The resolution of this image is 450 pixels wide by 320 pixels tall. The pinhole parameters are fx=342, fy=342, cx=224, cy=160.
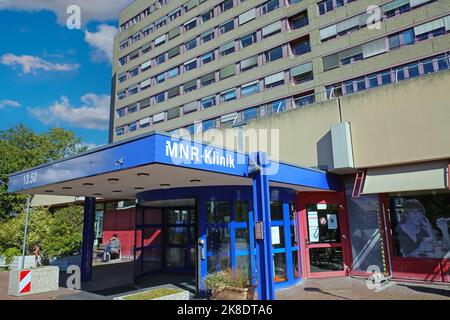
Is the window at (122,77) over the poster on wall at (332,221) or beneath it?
over

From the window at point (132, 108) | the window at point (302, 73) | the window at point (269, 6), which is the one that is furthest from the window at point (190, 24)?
the window at point (302, 73)

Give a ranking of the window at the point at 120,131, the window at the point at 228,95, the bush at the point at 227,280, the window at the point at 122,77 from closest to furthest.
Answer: the bush at the point at 227,280 → the window at the point at 228,95 → the window at the point at 120,131 → the window at the point at 122,77

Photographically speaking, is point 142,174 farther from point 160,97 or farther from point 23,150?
point 160,97

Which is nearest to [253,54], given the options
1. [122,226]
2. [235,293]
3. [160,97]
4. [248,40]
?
[248,40]

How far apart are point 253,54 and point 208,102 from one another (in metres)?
7.04

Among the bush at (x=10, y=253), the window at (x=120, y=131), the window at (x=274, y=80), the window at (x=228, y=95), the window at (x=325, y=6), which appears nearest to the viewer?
the bush at (x=10, y=253)

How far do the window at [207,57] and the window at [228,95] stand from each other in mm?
4476

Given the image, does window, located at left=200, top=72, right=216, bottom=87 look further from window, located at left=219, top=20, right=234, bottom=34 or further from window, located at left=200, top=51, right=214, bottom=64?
window, located at left=219, top=20, right=234, bottom=34

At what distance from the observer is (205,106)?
36688 millimetres

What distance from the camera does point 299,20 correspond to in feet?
99.8

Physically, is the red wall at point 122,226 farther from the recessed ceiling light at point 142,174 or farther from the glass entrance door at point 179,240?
the recessed ceiling light at point 142,174

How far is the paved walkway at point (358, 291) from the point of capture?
27.3ft

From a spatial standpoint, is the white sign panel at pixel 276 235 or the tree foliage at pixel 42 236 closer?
the white sign panel at pixel 276 235

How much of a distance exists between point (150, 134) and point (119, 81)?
150 ft
